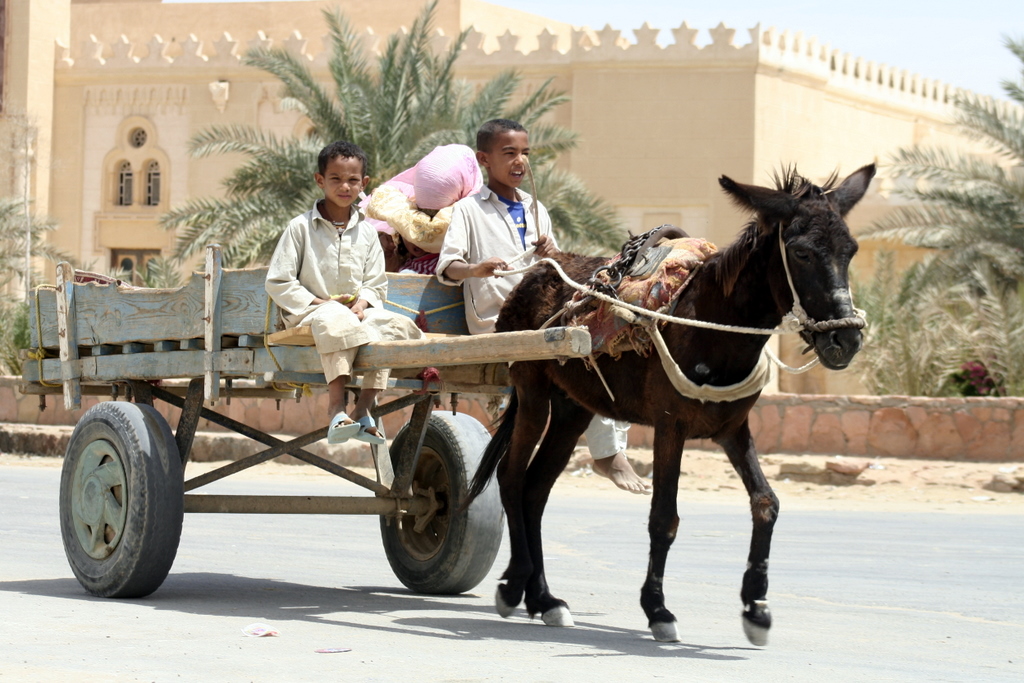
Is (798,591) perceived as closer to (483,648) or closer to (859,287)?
(483,648)

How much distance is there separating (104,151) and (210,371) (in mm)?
35162

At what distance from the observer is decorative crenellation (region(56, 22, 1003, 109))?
1378 inches

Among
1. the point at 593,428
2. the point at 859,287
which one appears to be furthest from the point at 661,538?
the point at 859,287

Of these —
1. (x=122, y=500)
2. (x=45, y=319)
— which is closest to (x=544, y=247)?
(x=122, y=500)

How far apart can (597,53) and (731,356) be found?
101 feet

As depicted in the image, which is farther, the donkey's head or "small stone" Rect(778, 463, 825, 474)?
A: "small stone" Rect(778, 463, 825, 474)

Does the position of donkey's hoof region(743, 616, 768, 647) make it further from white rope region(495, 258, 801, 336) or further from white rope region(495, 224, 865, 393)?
white rope region(495, 258, 801, 336)

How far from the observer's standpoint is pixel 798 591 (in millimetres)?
8266

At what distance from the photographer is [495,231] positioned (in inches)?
271

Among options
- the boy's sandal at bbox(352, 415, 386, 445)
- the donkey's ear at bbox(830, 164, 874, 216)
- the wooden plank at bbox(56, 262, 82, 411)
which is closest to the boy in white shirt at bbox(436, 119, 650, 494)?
the boy's sandal at bbox(352, 415, 386, 445)

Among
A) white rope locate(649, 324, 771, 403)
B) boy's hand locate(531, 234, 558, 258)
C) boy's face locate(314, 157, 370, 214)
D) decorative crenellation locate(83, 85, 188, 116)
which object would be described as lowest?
white rope locate(649, 324, 771, 403)

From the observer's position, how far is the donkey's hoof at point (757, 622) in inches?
220

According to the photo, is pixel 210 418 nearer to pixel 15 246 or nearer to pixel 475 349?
pixel 475 349

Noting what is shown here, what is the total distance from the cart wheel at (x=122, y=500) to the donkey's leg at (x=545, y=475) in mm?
1616
